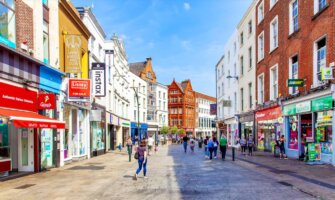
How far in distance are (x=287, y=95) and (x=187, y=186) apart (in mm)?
14048

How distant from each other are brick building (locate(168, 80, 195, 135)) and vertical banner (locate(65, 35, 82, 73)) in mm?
Result: 77073

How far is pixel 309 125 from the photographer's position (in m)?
19.3

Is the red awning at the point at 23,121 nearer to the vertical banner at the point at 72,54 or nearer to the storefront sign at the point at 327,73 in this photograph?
the vertical banner at the point at 72,54

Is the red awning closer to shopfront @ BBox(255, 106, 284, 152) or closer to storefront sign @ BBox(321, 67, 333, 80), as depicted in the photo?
storefront sign @ BBox(321, 67, 333, 80)

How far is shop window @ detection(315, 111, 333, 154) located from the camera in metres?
16.5

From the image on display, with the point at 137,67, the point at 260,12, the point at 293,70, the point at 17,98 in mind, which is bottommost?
the point at 17,98

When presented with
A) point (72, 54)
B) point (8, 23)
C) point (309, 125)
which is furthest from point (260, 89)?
point (8, 23)

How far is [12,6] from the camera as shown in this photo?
1330 cm

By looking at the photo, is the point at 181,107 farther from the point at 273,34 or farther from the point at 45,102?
the point at 45,102

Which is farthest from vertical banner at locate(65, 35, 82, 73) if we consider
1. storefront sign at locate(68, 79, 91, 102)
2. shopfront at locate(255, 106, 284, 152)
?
shopfront at locate(255, 106, 284, 152)

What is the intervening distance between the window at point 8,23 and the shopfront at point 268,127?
17.3 metres

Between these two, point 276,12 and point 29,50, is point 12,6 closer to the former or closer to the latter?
point 29,50

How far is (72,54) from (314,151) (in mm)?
13497

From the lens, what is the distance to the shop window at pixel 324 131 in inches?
648
